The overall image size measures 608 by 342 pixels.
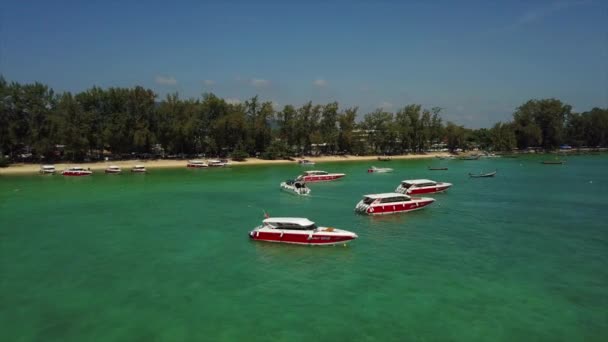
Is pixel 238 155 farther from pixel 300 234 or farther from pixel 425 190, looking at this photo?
pixel 300 234

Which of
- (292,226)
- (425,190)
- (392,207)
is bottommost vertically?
(392,207)

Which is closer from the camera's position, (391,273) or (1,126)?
(391,273)

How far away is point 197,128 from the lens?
456ft

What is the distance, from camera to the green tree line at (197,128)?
378 ft

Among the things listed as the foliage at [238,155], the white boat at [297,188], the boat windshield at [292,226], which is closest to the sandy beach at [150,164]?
the foliage at [238,155]

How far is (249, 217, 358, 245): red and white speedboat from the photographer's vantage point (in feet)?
115

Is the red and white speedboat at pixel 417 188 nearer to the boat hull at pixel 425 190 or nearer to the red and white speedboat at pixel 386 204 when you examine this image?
the boat hull at pixel 425 190

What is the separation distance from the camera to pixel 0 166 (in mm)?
108125

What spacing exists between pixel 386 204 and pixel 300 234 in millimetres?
16399

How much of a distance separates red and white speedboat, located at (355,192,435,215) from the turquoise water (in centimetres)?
137

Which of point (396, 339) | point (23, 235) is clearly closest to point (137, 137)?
point (23, 235)

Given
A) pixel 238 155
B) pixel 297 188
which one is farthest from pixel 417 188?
pixel 238 155

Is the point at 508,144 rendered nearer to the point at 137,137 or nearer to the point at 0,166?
the point at 137,137

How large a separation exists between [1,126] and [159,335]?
118 metres
